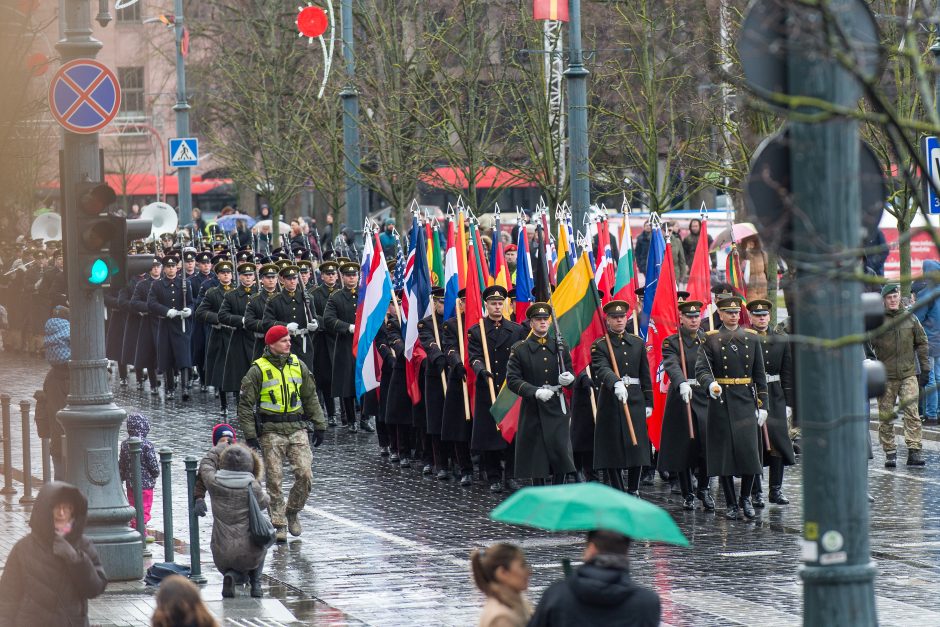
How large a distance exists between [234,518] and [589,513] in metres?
5.61

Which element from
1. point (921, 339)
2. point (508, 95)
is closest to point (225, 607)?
point (921, 339)

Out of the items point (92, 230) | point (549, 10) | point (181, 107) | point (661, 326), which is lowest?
point (661, 326)

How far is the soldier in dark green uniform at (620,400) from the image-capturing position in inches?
630

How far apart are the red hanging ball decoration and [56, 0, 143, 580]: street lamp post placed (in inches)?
612

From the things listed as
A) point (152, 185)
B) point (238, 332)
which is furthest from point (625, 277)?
point (152, 185)

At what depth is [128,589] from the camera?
1227 centimetres

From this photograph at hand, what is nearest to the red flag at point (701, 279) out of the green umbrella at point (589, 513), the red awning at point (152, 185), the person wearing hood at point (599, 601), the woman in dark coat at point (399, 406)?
the woman in dark coat at point (399, 406)

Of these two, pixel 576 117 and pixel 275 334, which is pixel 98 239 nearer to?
pixel 275 334

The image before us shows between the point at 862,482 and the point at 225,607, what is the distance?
5.80 metres

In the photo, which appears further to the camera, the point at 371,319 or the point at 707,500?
the point at 371,319

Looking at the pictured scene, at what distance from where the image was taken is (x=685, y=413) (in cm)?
1608

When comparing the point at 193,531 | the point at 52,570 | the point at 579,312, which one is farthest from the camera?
the point at 579,312

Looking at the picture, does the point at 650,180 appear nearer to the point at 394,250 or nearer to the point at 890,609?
the point at 394,250

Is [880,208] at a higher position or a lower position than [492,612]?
higher
